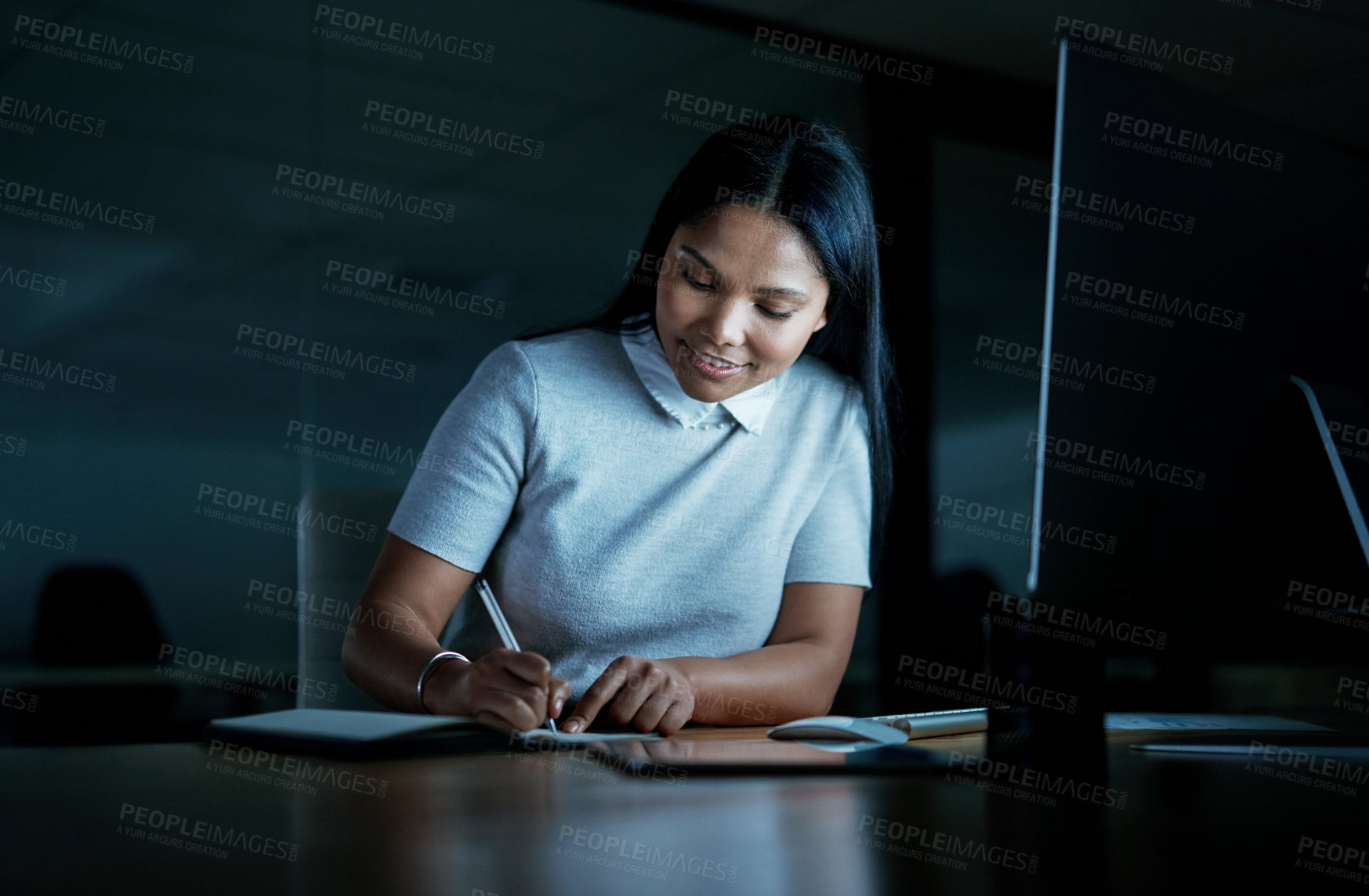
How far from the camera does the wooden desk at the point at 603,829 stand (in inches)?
18.2

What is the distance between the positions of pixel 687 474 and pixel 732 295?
0.25 meters

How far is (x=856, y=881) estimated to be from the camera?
466mm

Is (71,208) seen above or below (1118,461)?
above

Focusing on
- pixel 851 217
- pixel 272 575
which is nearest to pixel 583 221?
pixel 272 575

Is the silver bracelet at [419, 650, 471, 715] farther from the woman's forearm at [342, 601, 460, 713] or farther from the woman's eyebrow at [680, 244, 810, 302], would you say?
the woman's eyebrow at [680, 244, 810, 302]

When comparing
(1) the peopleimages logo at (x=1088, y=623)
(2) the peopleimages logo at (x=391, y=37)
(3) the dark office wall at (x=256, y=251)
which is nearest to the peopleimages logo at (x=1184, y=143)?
(1) the peopleimages logo at (x=1088, y=623)

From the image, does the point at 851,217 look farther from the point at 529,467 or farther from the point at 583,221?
the point at 583,221

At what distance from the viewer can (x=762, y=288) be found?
1.33m

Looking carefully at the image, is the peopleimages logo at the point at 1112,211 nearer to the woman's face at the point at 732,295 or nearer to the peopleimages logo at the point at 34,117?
the woman's face at the point at 732,295

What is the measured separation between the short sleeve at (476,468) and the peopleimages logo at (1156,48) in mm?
2711

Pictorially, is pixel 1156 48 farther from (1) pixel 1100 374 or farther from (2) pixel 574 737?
(2) pixel 574 737

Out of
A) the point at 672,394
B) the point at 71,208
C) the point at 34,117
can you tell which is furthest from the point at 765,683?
the point at 34,117

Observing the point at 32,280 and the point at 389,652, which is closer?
the point at 389,652

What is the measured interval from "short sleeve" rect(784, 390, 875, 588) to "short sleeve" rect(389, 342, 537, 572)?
0.41 m
